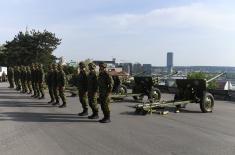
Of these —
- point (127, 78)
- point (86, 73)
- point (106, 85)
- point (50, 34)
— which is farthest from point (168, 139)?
point (50, 34)

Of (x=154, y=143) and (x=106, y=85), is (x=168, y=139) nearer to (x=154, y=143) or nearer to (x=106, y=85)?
(x=154, y=143)

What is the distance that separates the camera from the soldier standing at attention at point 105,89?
44.6ft

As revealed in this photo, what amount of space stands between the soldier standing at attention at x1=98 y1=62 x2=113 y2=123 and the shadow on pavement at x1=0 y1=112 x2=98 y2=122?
732 millimetres

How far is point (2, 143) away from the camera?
32.7 ft

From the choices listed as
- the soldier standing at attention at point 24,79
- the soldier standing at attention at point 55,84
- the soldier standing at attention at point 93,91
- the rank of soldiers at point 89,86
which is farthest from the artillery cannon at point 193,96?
the soldier standing at attention at point 24,79

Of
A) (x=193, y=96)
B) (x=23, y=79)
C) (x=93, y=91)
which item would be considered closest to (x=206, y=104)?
(x=193, y=96)

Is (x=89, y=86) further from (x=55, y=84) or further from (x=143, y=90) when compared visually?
(x=143, y=90)

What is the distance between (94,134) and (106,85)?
8.90 feet

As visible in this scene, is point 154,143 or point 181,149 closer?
point 181,149

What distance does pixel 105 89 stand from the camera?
13.8 meters

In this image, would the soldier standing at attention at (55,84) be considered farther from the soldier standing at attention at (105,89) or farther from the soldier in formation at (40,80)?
the soldier standing at attention at (105,89)

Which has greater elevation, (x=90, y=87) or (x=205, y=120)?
(x=90, y=87)

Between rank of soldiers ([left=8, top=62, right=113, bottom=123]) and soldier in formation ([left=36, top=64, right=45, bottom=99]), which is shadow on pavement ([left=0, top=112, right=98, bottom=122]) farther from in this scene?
soldier in formation ([left=36, top=64, right=45, bottom=99])

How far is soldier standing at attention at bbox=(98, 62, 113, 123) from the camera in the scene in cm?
1359
